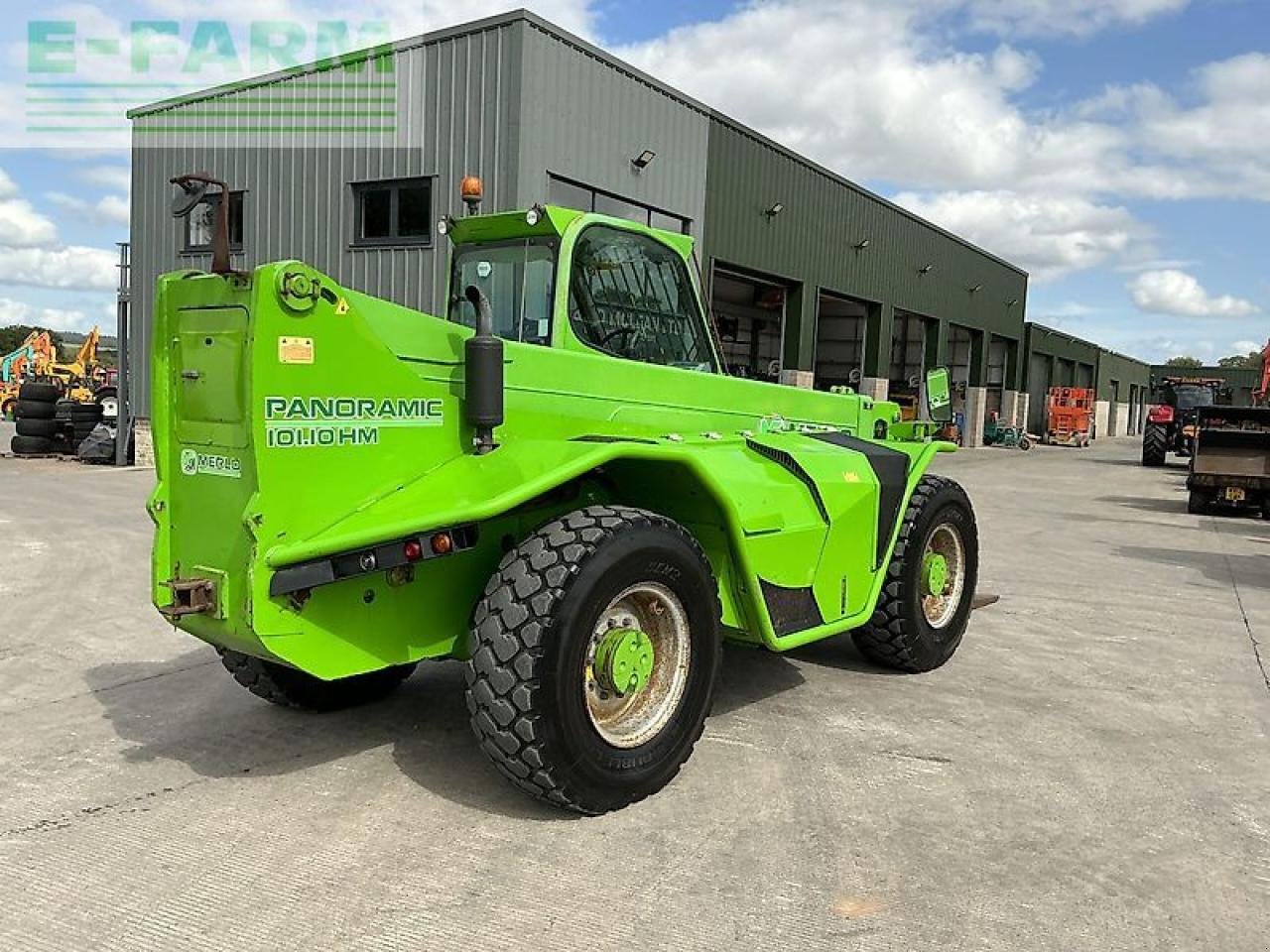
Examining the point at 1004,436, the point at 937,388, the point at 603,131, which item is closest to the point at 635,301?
the point at 937,388

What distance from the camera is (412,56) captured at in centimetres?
1495

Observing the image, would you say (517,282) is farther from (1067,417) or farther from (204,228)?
(1067,417)

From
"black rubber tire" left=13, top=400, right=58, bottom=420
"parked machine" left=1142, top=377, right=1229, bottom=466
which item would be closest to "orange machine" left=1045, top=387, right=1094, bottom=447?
"parked machine" left=1142, top=377, right=1229, bottom=466

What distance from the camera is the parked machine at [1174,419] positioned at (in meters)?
27.2

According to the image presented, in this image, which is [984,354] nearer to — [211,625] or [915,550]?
[915,550]

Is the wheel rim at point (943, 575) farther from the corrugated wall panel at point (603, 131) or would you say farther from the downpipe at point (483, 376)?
the corrugated wall panel at point (603, 131)

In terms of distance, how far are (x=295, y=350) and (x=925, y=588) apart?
385 cm

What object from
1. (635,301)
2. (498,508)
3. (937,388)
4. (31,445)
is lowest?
(31,445)

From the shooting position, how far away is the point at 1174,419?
2784cm

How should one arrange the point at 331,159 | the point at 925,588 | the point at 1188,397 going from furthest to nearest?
the point at 1188,397
the point at 331,159
the point at 925,588

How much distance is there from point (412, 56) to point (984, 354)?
90.3ft

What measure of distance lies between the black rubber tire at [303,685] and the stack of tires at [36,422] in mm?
19001

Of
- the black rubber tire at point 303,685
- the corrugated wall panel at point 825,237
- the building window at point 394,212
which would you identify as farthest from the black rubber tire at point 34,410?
the black rubber tire at point 303,685

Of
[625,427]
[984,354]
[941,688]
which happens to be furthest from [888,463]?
[984,354]
